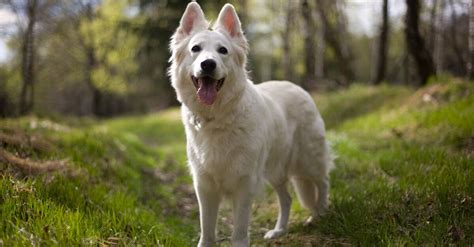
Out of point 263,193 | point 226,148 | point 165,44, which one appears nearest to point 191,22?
point 226,148

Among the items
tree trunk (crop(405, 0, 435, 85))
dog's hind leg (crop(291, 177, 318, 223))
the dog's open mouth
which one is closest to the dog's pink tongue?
the dog's open mouth

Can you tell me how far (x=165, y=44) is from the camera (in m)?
19.7

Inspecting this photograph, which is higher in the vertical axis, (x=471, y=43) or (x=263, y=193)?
(x=471, y=43)

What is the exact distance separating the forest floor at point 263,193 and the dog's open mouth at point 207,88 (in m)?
1.12

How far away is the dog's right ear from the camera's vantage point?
13.2ft

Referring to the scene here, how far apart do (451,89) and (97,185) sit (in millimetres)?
6711

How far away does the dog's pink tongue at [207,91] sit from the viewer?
3.57 meters

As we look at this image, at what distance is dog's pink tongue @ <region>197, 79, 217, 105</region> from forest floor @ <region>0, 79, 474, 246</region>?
112cm

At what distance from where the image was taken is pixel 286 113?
14.6 ft

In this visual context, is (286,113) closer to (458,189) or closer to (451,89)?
(458,189)

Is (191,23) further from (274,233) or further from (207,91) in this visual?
(274,233)

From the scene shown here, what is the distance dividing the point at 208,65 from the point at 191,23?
31.2 inches

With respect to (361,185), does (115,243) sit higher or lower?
higher

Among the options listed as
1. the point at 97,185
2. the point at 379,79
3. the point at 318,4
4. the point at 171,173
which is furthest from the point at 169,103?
the point at 97,185
